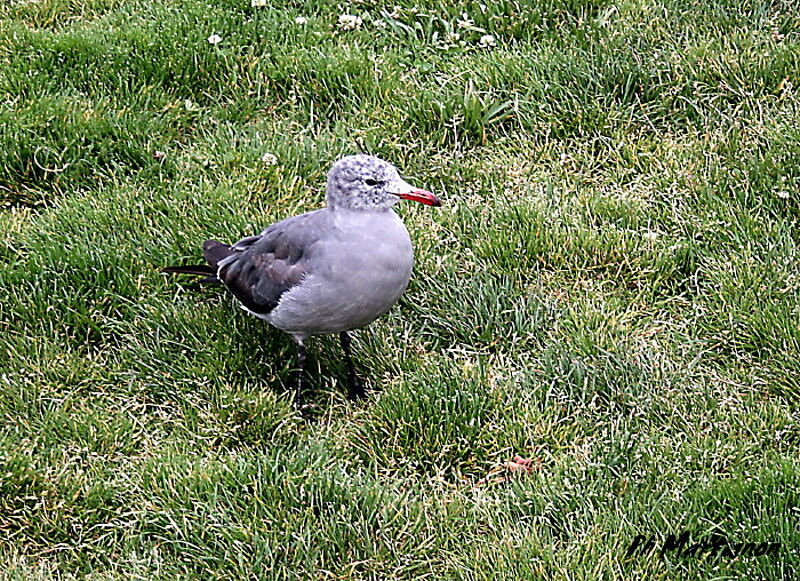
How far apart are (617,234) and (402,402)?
143 centimetres

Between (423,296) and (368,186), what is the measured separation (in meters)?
0.81

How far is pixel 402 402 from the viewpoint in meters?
3.99

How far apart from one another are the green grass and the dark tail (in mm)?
154

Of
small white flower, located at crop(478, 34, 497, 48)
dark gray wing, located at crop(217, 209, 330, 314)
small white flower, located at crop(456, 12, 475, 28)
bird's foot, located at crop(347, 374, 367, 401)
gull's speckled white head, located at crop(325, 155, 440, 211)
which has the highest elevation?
gull's speckled white head, located at crop(325, 155, 440, 211)

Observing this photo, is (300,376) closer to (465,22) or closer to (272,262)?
(272,262)

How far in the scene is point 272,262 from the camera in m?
4.12

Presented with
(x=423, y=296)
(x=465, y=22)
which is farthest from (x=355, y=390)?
(x=465, y=22)

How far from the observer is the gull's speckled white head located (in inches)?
154

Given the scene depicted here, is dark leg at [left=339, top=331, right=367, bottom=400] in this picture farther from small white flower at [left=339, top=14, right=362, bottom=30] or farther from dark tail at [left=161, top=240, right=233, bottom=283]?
small white flower at [left=339, top=14, right=362, bottom=30]

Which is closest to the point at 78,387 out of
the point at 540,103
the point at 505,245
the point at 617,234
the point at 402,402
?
the point at 402,402

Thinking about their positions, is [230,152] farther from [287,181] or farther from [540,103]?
[540,103]

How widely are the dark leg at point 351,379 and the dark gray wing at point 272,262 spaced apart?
35 cm

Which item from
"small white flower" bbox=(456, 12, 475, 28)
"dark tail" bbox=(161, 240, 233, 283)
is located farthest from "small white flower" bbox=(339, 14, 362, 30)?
"dark tail" bbox=(161, 240, 233, 283)

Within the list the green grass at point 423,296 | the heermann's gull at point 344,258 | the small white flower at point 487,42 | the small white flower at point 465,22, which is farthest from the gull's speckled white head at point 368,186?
the small white flower at point 465,22
